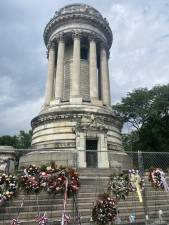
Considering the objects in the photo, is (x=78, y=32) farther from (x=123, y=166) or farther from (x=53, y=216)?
(x=53, y=216)

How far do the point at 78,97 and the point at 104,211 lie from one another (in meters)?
22.8

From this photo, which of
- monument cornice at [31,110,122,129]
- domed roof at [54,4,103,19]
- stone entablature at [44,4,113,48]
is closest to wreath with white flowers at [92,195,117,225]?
monument cornice at [31,110,122,129]

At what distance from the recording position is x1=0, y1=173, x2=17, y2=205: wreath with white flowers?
11117mm

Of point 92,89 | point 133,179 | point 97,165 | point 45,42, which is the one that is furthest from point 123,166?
point 45,42

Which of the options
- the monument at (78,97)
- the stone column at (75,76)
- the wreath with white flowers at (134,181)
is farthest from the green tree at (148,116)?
the wreath with white flowers at (134,181)

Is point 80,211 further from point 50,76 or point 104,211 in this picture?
point 50,76

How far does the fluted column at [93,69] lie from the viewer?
34094 millimetres

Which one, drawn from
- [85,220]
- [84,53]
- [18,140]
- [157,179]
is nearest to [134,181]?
[157,179]

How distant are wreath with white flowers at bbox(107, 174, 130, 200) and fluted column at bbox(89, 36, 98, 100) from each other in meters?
21.3

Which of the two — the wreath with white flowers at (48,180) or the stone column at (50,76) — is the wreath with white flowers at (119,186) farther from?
the stone column at (50,76)

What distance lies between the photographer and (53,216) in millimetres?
12844

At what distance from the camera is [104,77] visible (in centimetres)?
3672

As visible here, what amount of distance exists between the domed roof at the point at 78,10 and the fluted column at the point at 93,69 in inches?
149

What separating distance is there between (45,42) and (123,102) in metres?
17.4
